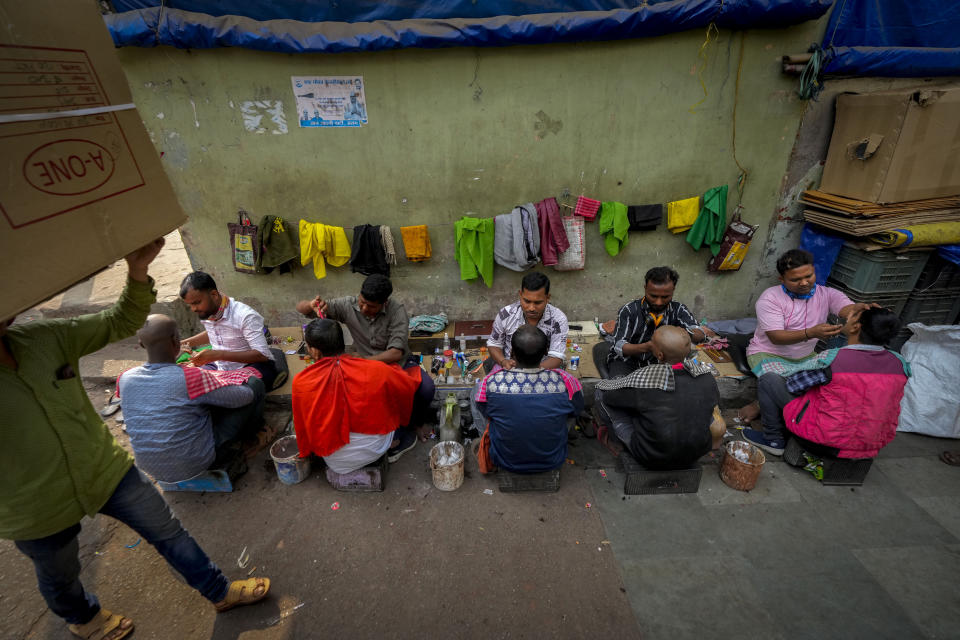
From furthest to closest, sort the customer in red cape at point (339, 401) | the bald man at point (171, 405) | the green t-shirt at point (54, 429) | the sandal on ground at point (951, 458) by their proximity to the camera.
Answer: the sandal on ground at point (951, 458) → the customer in red cape at point (339, 401) → the bald man at point (171, 405) → the green t-shirt at point (54, 429)

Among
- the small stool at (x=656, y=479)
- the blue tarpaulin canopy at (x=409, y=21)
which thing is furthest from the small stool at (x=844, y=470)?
the blue tarpaulin canopy at (x=409, y=21)

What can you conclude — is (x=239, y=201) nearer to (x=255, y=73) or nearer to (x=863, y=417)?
(x=255, y=73)

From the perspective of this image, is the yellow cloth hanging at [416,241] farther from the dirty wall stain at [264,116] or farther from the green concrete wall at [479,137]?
the dirty wall stain at [264,116]

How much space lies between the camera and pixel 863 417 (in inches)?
123

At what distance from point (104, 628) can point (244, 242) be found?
4027 millimetres

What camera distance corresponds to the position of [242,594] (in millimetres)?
2646

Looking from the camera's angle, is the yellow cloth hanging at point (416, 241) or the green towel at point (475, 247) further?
the yellow cloth hanging at point (416, 241)

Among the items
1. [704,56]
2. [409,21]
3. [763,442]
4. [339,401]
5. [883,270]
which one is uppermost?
[409,21]

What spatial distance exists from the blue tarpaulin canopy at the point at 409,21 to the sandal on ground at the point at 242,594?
4717 mm

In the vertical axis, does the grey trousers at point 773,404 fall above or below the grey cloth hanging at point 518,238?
below

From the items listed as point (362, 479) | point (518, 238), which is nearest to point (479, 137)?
point (518, 238)

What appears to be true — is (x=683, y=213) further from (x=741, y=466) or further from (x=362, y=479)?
(x=362, y=479)

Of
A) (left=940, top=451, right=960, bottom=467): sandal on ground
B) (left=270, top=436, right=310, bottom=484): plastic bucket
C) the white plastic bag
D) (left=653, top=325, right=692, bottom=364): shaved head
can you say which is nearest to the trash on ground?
A: (left=270, top=436, right=310, bottom=484): plastic bucket

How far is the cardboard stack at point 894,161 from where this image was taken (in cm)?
398
